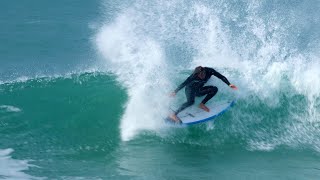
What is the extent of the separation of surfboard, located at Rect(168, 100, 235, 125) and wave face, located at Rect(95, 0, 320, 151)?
20.0 inches

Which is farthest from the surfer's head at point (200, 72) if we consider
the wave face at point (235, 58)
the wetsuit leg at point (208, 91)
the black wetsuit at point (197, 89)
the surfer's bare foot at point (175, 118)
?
the wave face at point (235, 58)

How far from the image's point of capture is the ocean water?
43.0 feet

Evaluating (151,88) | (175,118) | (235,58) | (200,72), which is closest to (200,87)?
(200,72)

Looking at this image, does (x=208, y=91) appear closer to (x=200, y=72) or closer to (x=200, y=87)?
(x=200, y=87)

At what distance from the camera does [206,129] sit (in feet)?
48.0

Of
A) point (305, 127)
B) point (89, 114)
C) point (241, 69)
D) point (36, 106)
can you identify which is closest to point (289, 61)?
point (241, 69)

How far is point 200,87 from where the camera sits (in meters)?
14.6

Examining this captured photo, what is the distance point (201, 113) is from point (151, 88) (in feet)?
6.23

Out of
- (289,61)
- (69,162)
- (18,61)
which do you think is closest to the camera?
(69,162)

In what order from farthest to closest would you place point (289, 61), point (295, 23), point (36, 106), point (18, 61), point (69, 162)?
point (295, 23)
point (18, 61)
point (289, 61)
point (36, 106)
point (69, 162)

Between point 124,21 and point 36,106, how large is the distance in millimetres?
7817

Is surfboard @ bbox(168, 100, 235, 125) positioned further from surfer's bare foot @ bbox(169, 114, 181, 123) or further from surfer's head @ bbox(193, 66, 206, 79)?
surfer's head @ bbox(193, 66, 206, 79)

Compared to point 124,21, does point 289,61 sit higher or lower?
lower

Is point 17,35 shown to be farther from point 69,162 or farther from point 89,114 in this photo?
point 69,162
